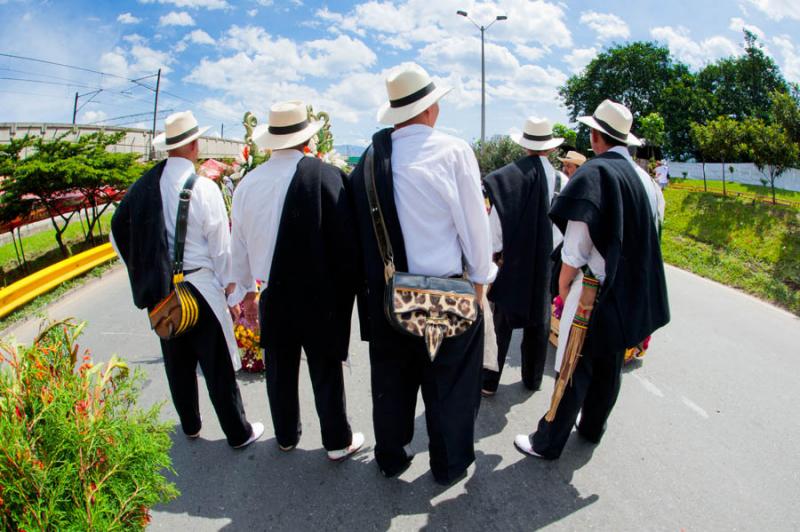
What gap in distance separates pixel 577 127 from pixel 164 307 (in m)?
48.0

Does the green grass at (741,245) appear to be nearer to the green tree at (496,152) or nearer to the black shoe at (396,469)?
the black shoe at (396,469)

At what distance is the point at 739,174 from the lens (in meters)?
33.6

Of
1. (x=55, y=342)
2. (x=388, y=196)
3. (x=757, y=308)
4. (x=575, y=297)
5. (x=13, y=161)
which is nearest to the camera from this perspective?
(x=55, y=342)

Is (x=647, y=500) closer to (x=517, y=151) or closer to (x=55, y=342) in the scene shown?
(x=55, y=342)

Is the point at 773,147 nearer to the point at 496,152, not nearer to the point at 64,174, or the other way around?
the point at 496,152

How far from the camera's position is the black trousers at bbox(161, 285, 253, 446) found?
286 cm

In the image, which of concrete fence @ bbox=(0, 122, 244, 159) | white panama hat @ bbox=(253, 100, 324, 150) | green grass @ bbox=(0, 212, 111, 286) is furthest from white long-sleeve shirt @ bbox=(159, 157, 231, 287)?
concrete fence @ bbox=(0, 122, 244, 159)

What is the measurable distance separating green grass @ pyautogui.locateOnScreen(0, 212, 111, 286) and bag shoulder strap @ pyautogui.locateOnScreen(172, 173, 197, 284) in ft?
24.8

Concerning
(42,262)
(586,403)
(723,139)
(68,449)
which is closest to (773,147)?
(723,139)

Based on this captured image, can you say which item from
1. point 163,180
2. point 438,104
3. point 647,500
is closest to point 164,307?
point 163,180

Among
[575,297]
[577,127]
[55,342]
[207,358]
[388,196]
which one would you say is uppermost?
[388,196]

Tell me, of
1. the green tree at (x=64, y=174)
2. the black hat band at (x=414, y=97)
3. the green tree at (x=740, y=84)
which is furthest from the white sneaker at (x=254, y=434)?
the green tree at (x=740, y=84)

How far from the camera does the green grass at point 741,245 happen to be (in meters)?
7.31

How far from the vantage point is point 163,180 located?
108 inches
